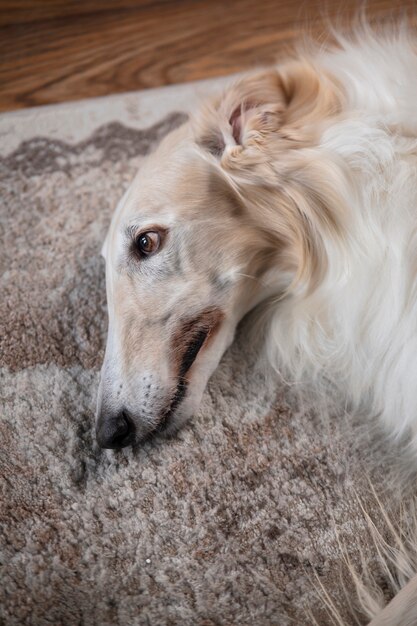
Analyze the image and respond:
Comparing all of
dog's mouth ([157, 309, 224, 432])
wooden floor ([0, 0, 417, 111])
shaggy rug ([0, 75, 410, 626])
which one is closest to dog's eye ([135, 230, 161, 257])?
dog's mouth ([157, 309, 224, 432])

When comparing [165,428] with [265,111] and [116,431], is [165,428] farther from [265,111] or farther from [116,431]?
[265,111]

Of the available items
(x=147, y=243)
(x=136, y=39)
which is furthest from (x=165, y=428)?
(x=136, y=39)

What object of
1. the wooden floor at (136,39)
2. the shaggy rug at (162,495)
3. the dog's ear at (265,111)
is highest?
the wooden floor at (136,39)

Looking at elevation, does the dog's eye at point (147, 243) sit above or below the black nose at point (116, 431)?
above

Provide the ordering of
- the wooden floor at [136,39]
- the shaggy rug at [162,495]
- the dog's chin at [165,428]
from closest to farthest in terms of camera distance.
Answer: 1. the shaggy rug at [162,495]
2. the dog's chin at [165,428]
3. the wooden floor at [136,39]

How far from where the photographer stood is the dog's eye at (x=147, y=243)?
4.33 feet

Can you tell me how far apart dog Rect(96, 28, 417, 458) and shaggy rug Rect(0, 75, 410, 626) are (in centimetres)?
9

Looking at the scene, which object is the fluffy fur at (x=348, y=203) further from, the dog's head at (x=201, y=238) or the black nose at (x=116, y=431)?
the black nose at (x=116, y=431)

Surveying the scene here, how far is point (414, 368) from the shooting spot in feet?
4.15

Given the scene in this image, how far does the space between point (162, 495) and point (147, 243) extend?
484 millimetres

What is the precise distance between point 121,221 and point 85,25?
124cm

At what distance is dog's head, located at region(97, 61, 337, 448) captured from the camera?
129cm

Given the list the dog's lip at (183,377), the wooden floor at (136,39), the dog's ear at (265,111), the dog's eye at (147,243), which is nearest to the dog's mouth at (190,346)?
the dog's lip at (183,377)

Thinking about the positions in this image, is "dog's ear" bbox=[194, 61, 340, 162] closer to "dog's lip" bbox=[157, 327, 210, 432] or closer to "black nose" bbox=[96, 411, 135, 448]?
"dog's lip" bbox=[157, 327, 210, 432]
